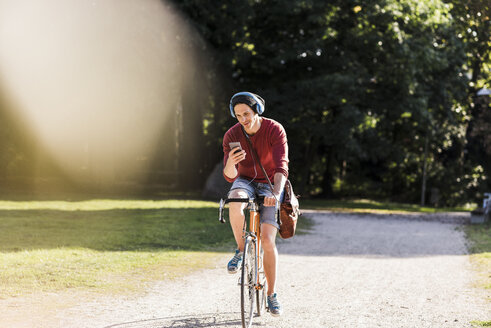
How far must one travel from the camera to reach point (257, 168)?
17.8 feet

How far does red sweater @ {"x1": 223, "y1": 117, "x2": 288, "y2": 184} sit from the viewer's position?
17.2 ft

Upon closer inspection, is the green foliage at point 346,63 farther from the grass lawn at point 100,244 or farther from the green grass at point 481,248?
the grass lawn at point 100,244

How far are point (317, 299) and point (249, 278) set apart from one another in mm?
1691

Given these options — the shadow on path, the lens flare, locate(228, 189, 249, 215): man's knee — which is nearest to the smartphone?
locate(228, 189, 249, 215): man's knee

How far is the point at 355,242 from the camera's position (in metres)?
12.9

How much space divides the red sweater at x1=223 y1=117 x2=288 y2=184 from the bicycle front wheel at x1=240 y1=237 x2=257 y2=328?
1.92 ft

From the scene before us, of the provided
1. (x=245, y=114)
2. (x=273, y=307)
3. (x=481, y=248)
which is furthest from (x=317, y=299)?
(x=481, y=248)

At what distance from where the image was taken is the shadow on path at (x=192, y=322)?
5.30m

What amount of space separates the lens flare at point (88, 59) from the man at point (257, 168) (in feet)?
56.1

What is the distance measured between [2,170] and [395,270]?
21355mm

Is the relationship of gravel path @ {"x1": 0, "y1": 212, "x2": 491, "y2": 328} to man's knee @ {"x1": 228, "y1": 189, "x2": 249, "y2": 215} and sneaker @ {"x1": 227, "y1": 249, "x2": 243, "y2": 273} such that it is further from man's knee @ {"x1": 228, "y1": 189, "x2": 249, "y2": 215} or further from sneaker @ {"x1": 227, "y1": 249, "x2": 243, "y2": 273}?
man's knee @ {"x1": 228, "y1": 189, "x2": 249, "y2": 215}

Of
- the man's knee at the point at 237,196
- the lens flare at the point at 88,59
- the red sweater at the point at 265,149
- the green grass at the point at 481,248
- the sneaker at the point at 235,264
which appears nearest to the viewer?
the man's knee at the point at 237,196

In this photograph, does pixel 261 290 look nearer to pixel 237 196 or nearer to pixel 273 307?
pixel 273 307

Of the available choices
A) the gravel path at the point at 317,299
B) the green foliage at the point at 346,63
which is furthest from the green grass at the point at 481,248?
the green foliage at the point at 346,63
